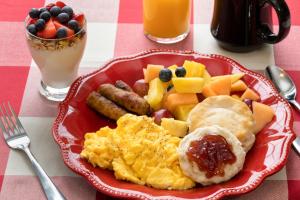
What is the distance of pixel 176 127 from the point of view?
160 cm

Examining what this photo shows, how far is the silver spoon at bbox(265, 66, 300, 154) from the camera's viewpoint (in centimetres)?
182

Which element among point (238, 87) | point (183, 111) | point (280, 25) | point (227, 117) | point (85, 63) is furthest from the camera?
point (85, 63)

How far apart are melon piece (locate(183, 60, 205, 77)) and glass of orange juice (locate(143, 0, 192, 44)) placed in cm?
31

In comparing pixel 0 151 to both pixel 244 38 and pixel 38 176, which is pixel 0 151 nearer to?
pixel 38 176

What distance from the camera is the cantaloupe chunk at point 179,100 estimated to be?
1.69 m

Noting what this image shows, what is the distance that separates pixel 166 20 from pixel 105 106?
20.7 inches

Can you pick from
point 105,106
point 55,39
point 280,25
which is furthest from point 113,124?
point 280,25

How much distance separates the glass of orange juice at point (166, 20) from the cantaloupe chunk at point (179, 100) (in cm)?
46

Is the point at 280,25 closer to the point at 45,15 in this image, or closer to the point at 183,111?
the point at 183,111

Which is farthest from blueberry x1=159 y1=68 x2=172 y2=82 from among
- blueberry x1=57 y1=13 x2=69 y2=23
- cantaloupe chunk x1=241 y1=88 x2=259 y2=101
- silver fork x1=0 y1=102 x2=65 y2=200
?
silver fork x1=0 y1=102 x2=65 y2=200

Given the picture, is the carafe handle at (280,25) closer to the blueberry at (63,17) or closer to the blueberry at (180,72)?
the blueberry at (180,72)

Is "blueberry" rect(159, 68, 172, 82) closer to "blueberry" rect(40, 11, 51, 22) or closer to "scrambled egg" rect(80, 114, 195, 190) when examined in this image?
"scrambled egg" rect(80, 114, 195, 190)

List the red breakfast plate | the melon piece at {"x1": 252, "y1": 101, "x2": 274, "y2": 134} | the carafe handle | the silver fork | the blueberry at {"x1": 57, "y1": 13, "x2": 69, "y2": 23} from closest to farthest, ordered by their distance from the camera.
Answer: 1. the red breakfast plate
2. the silver fork
3. the melon piece at {"x1": 252, "y1": 101, "x2": 274, "y2": 134}
4. the blueberry at {"x1": 57, "y1": 13, "x2": 69, "y2": 23}
5. the carafe handle

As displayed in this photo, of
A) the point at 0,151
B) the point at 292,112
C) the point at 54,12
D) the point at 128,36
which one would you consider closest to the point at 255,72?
the point at 292,112
